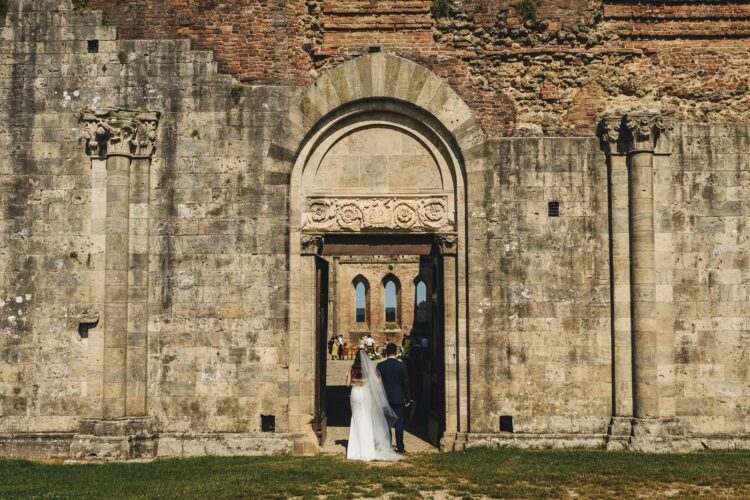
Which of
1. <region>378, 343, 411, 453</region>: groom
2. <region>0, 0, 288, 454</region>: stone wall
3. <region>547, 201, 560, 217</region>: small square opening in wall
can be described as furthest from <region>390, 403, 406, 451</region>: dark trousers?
→ <region>547, 201, 560, 217</region>: small square opening in wall

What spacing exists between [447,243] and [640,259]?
3.13 meters

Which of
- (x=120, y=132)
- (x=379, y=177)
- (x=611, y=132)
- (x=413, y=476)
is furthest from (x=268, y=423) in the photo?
(x=611, y=132)

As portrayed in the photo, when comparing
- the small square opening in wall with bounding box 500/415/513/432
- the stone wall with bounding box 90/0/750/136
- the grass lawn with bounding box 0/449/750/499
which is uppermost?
the stone wall with bounding box 90/0/750/136

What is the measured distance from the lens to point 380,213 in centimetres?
1312

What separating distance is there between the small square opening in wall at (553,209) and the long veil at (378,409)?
12.7 ft

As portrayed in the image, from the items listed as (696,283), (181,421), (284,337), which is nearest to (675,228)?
(696,283)

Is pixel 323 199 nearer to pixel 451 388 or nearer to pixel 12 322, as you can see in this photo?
pixel 451 388

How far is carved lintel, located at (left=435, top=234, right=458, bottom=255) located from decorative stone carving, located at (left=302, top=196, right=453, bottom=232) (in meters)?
0.19

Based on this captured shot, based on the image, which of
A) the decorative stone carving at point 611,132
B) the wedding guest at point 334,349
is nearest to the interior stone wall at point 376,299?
the wedding guest at point 334,349

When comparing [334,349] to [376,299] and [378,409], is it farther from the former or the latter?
[378,409]

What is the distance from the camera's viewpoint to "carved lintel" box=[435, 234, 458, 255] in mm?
12922

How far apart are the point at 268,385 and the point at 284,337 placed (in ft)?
2.68

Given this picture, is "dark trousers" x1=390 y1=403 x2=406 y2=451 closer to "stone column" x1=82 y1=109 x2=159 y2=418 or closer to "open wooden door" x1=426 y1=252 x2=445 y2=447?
"open wooden door" x1=426 y1=252 x2=445 y2=447

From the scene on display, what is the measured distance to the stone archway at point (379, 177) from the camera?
12.8 metres
